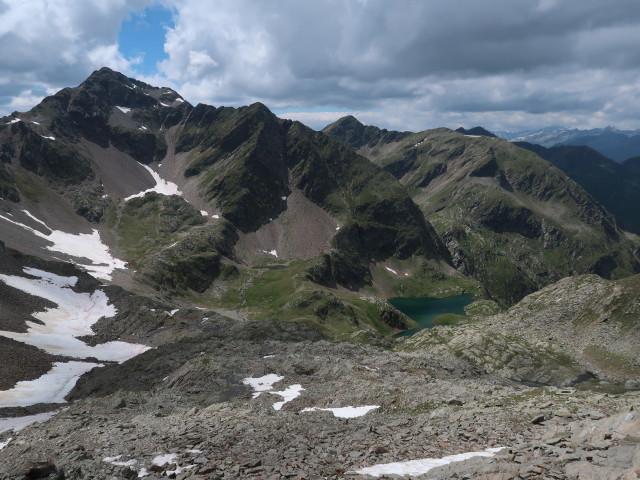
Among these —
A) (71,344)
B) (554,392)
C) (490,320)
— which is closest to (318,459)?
(554,392)

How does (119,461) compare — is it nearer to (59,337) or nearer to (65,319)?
(59,337)

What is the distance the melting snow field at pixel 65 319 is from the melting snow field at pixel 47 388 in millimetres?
10809

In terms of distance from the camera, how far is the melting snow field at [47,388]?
2638 inches

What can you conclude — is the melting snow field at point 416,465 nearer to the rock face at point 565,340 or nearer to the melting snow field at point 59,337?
the melting snow field at point 59,337

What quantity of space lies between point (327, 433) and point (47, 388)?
67587 mm

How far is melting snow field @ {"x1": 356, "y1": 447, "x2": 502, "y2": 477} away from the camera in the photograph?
19.9 meters

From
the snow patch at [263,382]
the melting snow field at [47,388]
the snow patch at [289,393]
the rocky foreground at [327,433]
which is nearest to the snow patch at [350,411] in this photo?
Result: the rocky foreground at [327,433]

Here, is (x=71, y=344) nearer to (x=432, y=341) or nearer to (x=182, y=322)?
(x=182, y=322)

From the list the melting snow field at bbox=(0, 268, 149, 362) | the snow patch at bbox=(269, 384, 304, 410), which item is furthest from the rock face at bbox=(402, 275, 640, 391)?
the melting snow field at bbox=(0, 268, 149, 362)

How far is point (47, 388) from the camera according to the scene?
74.1m

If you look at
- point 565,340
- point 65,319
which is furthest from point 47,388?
point 565,340

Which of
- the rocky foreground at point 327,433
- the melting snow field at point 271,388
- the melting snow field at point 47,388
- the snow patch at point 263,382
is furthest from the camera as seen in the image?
the melting snow field at point 47,388

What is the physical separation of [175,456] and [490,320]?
358ft

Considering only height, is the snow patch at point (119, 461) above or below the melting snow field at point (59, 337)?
above
